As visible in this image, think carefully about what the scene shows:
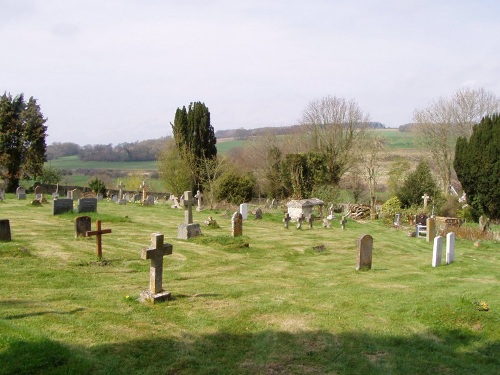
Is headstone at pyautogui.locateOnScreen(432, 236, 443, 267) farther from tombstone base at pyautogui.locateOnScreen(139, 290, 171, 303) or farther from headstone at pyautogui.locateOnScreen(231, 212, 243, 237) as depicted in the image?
→ tombstone base at pyautogui.locateOnScreen(139, 290, 171, 303)

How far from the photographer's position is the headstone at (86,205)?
21359mm

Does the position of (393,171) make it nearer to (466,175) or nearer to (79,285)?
(466,175)

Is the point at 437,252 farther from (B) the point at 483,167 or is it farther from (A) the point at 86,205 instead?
(B) the point at 483,167

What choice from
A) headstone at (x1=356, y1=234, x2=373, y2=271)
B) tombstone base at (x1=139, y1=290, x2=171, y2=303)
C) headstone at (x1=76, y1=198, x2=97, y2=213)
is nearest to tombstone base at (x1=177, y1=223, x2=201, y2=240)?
headstone at (x1=76, y1=198, x2=97, y2=213)

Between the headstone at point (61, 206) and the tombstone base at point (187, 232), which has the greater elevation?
the headstone at point (61, 206)

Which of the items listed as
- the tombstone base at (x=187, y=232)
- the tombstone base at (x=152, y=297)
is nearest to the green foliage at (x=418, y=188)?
the tombstone base at (x=187, y=232)

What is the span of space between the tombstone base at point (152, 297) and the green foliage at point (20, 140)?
32.2 meters

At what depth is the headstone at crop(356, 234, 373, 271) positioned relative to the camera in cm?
1329

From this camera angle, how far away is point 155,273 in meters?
9.00

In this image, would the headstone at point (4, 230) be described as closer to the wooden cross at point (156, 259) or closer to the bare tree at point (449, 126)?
the wooden cross at point (156, 259)

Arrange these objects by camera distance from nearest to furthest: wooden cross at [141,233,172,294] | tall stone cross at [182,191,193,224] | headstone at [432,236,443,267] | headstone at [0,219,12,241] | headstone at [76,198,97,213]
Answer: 1. wooden cross at [141,233,172,294]
2. headstone at [0,219,12,241]
3. headstone at [432,236,443,267]
4. tall stone cross at [182,191,193,224]
5. headstone at [76,198,97,213]

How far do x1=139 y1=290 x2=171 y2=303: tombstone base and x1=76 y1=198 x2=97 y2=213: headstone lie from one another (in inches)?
529

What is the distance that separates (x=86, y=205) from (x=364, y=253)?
42.2 ft

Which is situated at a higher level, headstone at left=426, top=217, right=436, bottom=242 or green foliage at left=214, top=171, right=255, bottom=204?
green foliage at left=214, top=171, right=255, bottom=204
